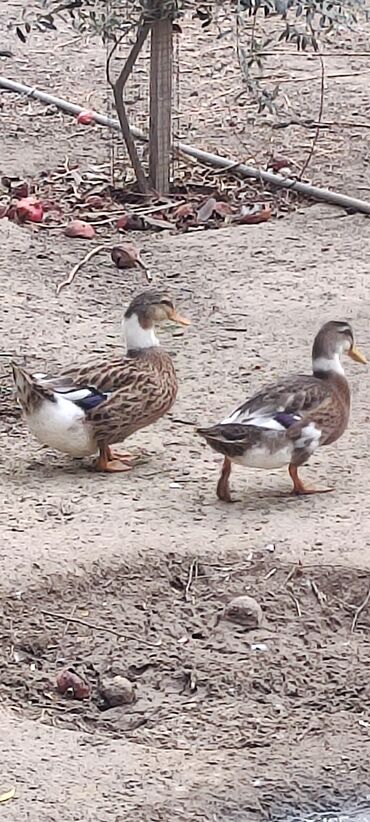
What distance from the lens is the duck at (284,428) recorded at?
5066 mm

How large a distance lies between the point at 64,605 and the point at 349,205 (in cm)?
Result: 405

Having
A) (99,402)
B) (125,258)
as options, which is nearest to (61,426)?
(99,402)

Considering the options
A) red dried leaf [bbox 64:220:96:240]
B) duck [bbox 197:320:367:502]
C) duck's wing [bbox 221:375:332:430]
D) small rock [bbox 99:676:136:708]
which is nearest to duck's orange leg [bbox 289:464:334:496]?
duck [bbox 197:320:367:502]

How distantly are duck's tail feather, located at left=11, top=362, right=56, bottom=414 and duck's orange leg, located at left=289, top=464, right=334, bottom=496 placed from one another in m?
0.77

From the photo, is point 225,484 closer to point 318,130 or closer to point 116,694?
point 116,694

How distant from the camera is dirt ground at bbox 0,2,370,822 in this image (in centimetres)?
383

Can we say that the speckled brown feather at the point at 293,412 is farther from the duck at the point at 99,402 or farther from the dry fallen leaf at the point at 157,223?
the dry fallen leaf at the point at 157,223

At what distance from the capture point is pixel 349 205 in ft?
27.0

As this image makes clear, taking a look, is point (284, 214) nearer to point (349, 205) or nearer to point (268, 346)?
point (349, 205)

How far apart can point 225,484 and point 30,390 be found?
0.67 meters

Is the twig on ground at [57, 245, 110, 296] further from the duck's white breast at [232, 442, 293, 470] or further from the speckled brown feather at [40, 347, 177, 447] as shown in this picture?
the duck's white breast at [232, 442, 293, 470]

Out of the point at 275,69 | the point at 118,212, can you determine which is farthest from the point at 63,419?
the point at 275,69

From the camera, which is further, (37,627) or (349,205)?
(349,205)

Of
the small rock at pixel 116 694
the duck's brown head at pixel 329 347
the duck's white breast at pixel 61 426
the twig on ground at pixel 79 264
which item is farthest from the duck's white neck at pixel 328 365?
the twig on ground at pixel 79 264
